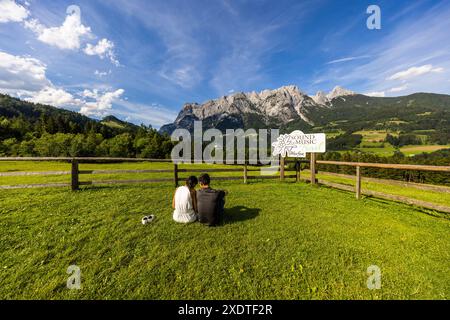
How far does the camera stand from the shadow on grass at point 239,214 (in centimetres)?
625

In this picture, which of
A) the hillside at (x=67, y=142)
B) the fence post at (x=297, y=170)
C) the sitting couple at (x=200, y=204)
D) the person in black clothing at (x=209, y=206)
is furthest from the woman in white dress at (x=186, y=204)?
the hillside at (x=67, y=142)

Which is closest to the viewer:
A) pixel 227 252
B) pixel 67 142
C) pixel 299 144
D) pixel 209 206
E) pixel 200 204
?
pixel 227 252

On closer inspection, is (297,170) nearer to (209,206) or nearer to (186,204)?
(209,206)

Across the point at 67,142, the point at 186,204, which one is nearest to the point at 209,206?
the point at 186,204

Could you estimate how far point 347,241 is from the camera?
193 inches

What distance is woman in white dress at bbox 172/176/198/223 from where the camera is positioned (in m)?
5.81

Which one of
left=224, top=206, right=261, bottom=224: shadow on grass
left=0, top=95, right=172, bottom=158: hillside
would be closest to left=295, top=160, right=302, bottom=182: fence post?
left=224, top=206, right=261, bottom=224: shadow on grass

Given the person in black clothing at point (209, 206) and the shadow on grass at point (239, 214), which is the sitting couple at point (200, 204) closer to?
the person in black clothing at point (209, 206)

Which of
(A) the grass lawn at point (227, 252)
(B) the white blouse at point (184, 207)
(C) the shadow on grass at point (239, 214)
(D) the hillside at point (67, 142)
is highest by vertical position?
(D) the hillside at point (67, 142)

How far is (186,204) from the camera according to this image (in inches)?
229

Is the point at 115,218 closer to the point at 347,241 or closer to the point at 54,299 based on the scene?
the point at 54,299

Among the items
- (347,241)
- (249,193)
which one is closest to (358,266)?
(347,241)

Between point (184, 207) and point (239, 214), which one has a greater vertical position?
point (184, 207)

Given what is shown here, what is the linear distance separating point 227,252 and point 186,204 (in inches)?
81.6
